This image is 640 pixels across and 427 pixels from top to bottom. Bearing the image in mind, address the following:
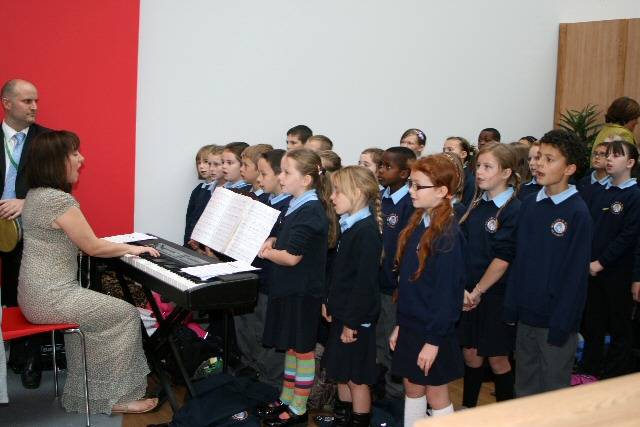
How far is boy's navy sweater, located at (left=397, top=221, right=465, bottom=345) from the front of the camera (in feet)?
8.34

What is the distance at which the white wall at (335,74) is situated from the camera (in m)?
4.99

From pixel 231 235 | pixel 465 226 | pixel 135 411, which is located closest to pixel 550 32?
pixel 465 226

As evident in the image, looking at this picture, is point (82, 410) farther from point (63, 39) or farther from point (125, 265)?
point (63, 39)

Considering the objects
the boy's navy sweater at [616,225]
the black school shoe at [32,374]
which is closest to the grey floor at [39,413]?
the black school shoe at [32,374]

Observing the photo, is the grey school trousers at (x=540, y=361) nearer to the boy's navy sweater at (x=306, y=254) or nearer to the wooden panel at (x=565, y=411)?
the boy's navy sweater at (x=306, y=254)

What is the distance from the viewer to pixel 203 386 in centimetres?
328

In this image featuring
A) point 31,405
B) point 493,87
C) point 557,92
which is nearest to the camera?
point 31,405

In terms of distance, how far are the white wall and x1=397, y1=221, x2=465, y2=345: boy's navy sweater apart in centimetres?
287

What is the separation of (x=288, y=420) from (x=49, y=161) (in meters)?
1.67

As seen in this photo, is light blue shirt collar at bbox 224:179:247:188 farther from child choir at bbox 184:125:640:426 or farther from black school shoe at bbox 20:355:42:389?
black school shoe at bbox 20:355:42:389

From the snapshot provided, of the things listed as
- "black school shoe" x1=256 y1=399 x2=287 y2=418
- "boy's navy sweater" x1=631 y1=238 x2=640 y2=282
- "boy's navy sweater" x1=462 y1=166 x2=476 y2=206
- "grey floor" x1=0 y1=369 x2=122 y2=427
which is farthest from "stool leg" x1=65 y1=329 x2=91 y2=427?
"boy's navy sweater" x1=631 y1=238 x2=640 y2=282

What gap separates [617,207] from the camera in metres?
3.94

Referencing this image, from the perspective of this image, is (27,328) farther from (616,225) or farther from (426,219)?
(616,225)

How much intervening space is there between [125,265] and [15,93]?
4.83 feet
